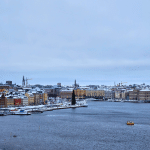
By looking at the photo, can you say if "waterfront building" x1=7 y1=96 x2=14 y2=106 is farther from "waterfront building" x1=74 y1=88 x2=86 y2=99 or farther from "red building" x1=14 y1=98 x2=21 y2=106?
"waterfront building" x1=74 y1=88 x2=86 y2=99

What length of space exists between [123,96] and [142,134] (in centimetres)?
8173

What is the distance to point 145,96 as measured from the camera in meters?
87.9

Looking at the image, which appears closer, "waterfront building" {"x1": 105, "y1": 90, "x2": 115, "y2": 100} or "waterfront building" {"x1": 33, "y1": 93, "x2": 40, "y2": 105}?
"waterfront building" {"x1": 33, "y1": 93, "x2": 40, "y2": 105}

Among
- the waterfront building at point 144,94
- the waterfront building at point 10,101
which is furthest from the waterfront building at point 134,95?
the waterfront building at point 10,101

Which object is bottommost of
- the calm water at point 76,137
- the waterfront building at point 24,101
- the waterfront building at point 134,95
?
the calm water at point 76,137

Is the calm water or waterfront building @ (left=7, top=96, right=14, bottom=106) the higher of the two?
waterfront building @ (left=7, top=96, right=14, bottom=106)

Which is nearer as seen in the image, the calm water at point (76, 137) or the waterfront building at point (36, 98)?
the calm water at point (76, 137)

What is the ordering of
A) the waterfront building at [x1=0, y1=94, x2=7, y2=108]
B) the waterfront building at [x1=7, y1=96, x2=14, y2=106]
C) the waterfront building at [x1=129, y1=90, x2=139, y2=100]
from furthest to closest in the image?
1. the waterfront building at [x1=129, y1=90, x2=139, y2=100]
2. the waterfront building at [x1=7, y1=96, x2=14, y2=106]
3. the waterfront building at [x1=0, y1=94, x2=7, y2=108]

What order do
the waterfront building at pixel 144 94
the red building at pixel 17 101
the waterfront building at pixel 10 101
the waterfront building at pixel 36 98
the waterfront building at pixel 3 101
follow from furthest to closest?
1. the waterfront building at pixel 144 94
2. the waterfront building at pixel 36 98
3. the red building at pixel 17 101
4. the waterfront building at pixel 10 101
5. the waterfront building at pixel 3 101

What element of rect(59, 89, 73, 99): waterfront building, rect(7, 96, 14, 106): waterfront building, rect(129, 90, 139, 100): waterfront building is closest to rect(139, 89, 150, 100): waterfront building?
rect(129, 90, 139, 100): waterfront building

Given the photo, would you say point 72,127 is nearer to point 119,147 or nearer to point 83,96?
point 119,147

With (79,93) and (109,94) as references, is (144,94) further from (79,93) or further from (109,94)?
(79,93)

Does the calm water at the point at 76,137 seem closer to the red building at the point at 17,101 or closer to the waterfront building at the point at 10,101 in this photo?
the waterfront building at the point at 10,101

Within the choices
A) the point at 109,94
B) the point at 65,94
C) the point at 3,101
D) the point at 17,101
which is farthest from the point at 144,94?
the point at 3,101
